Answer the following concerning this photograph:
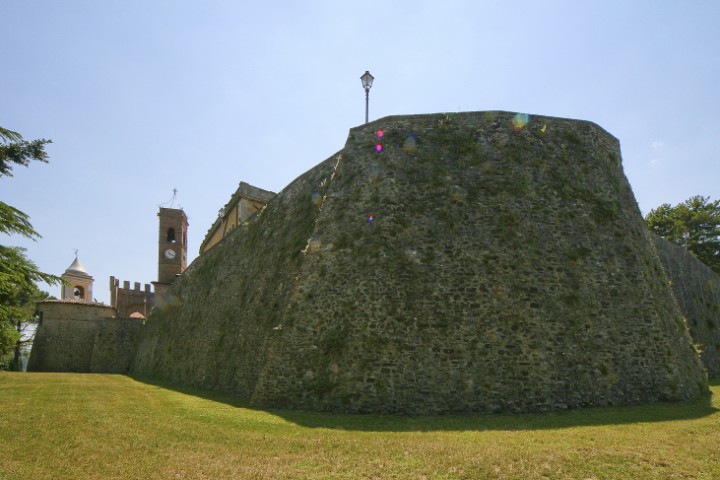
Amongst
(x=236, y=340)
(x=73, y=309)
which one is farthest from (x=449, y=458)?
(x=73, y=309)

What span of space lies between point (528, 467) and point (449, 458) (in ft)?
4.08

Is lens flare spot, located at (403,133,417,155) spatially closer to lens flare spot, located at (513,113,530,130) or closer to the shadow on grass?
lens flare spot, located at (513,113,530,130)

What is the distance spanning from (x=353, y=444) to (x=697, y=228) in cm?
5002

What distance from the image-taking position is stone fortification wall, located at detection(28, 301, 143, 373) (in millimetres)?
41469

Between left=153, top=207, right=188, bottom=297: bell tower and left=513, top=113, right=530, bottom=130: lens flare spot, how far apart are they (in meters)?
46.0

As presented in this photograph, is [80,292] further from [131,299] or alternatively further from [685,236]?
[685,236]

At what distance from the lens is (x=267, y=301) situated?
19.0 metres

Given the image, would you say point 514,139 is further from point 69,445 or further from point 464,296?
point 69,445

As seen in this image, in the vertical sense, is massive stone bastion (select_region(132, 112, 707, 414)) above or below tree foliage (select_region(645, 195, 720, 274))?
below

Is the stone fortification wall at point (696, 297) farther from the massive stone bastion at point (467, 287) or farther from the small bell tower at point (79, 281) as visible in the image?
the small bell tower at point (79, 281)

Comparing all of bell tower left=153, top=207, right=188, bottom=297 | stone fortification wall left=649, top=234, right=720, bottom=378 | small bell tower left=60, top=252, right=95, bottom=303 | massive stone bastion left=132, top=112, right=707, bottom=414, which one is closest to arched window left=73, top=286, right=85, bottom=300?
small bell tower left=60, top=252, right=95, bottom=303

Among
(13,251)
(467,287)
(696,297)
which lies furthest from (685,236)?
(13,251)

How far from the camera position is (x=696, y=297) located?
28.5 meters

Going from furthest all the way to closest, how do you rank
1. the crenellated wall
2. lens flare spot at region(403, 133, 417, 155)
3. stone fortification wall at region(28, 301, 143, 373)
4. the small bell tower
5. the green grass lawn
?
the small bell tower
the crenellated wall
stone fortification wall at region(28, 301, 143, 373)
lens flare spot at region(403, 133, 417, 155)
the green grass lawn
